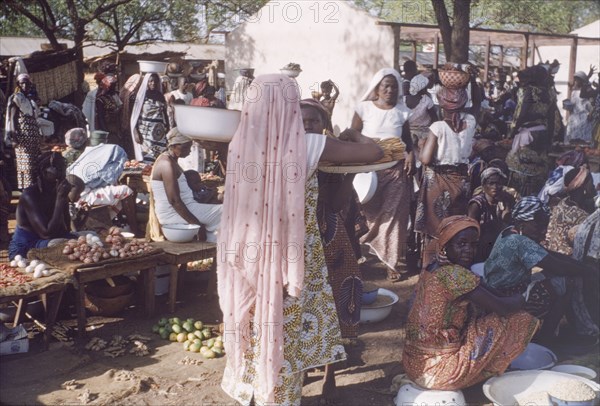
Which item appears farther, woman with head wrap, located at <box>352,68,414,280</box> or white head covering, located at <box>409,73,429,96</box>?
white head covering, located at <box>409,73,429,96</box>

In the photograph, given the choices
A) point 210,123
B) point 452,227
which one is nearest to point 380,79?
point 452,227

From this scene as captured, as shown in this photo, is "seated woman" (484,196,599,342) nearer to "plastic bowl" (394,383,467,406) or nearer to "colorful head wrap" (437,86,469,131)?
"plastic bowl" (394,383,467,406)

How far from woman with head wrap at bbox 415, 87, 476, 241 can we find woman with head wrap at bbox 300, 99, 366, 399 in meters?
2.15

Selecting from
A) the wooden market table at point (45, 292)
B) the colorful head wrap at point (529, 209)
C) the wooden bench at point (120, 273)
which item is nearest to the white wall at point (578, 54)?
the colorful head wrap at point (529, 209)

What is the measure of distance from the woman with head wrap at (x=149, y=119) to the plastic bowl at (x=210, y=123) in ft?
15.6

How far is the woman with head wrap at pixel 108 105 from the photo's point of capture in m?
8.41

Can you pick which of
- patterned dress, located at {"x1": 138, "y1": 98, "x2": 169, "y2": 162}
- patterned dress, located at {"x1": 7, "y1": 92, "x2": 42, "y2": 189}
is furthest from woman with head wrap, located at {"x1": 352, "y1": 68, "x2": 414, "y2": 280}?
patterned dress, located at {"x1": 7, "y1": 92, "x2": 42, "y2": 189}

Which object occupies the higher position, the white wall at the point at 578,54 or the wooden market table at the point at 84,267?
the white wall at the point at 578,54

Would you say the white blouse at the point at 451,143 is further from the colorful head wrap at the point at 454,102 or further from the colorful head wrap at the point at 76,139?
the colorful head wrap at the point at 76,139

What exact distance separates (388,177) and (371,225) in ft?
1.57

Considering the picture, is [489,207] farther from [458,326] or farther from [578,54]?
[578,54]

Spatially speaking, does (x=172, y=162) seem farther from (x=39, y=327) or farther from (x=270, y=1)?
(x=270, y=1)

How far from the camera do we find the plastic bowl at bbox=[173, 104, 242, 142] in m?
3.10

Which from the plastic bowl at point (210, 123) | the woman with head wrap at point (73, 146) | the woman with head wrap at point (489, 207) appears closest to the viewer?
the plastic bowl at point (210, 123)
